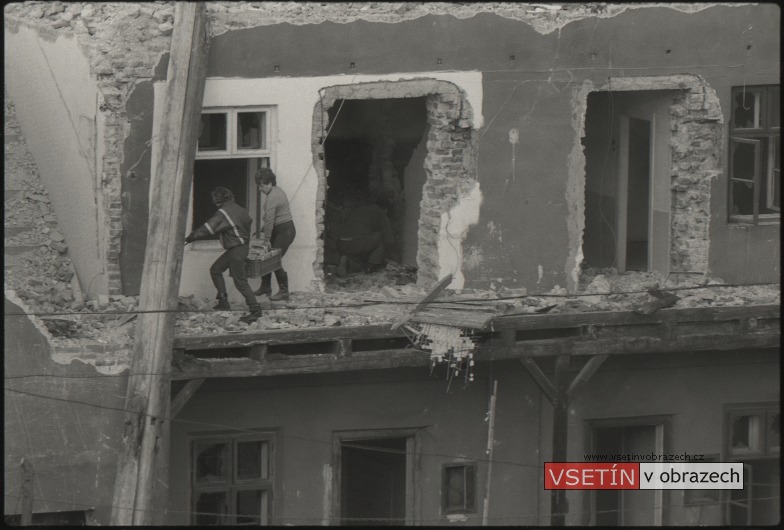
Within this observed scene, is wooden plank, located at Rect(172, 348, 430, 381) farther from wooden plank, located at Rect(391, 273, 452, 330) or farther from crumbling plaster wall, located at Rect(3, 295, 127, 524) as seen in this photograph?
crumbling plaster wall, located at Rect(3, 295, 127, 524)

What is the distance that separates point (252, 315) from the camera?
48.4ft

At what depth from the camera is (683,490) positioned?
53.8 feet

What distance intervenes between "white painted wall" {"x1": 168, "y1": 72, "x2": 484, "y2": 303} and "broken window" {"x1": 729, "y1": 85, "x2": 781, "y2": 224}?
2963 millimetres

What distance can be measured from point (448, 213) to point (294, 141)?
1816 millimetres

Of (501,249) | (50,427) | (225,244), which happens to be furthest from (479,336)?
(50,427)

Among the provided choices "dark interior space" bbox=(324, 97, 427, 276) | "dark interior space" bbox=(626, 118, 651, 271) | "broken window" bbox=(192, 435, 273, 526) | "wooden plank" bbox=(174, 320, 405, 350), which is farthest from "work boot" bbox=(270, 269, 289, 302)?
"dark interior space" bbox=(626, 118, 651, 271)

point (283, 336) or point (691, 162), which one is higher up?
point (691, 162)

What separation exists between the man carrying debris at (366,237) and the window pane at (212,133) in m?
2.51

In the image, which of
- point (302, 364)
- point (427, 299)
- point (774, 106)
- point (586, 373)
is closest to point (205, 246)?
point (302, 364)

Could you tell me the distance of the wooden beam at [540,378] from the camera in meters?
14.9

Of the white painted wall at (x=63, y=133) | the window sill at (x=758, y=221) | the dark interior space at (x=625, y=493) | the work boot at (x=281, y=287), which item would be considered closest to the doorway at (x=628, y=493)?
the dark interior space at (x=625, y=493)

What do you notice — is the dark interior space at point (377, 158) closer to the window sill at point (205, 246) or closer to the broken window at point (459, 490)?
the window sill at point (205, 246)

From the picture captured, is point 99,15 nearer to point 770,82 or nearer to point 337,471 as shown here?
point 337,471

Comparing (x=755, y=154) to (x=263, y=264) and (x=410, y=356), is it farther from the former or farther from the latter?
(x=263, y=264)
